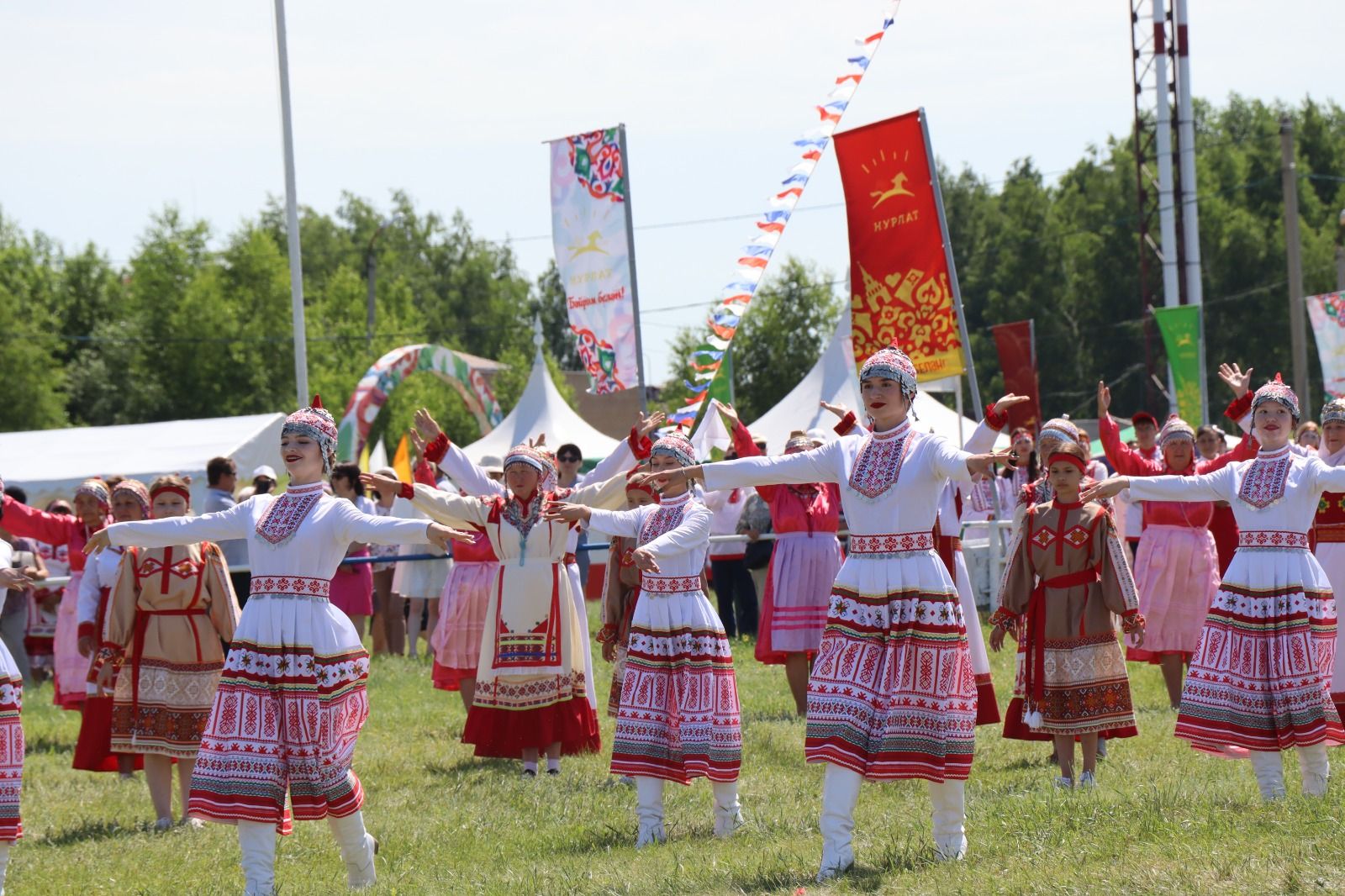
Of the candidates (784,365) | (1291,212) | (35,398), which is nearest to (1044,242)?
(784,365)

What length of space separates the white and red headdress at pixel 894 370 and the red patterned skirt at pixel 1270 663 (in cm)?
207

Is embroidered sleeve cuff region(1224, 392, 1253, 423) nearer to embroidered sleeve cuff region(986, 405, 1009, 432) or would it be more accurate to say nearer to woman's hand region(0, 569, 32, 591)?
embroidered sleeve cuff region(986, 405, 1009, 432)

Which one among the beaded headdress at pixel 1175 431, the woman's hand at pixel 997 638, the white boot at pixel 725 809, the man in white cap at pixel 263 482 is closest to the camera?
the white boot at pixel 725 809

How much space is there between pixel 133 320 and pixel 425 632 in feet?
151

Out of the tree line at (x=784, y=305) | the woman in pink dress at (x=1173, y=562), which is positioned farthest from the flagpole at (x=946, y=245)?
the tree line at (x=784, y=305)

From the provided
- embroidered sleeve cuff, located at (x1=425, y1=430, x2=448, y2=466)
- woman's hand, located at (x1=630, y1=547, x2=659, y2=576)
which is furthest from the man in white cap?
woman's hand, located at (x1=630, y1=547, x2=659, y2=576)

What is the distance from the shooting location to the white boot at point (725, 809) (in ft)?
24.5

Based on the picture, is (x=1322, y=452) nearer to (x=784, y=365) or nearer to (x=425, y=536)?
(x=425, y=536)

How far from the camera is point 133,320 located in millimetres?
58562

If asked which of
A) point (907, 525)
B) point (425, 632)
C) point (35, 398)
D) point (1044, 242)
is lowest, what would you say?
point (425, 632)

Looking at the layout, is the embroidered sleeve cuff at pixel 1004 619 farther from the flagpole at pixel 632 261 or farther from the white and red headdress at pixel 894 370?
the flagpole at pixel 632 261

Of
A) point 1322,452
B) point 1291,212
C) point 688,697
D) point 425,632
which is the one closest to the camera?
point 688,697

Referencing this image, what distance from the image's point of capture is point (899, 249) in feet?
39.2

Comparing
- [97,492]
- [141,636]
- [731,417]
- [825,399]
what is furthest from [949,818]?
[825,399]
